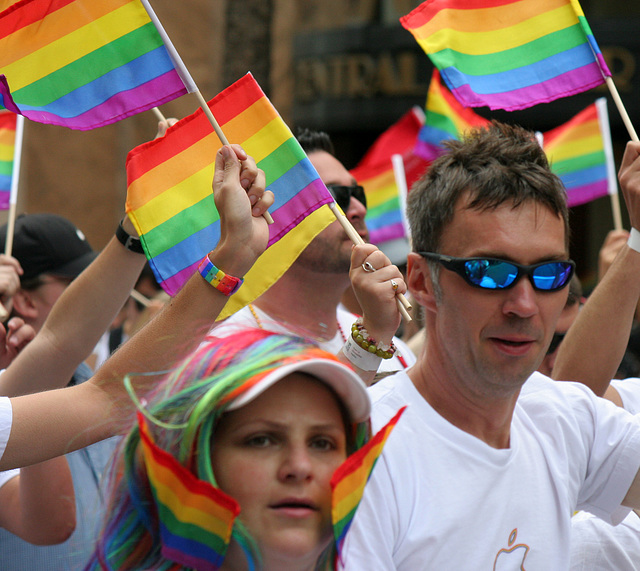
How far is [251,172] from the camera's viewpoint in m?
2.32

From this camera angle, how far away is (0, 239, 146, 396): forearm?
263 centimetres

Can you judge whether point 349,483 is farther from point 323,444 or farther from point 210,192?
point 210,192

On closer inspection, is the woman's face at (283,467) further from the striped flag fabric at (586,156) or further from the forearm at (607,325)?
the striped flag fabric at (586,156)

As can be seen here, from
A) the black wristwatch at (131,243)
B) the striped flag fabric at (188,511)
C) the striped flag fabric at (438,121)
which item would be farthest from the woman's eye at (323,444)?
the striped flag fabric at (438,121)

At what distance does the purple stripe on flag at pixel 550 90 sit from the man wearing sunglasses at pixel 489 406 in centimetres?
75

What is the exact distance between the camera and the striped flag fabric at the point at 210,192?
2795mm

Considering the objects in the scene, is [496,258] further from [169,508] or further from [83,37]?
[83,37]

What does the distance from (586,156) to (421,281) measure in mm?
2951

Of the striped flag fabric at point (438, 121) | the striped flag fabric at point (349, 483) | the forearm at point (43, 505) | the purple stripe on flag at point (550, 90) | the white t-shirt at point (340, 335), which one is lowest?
the striped flag fabric at point (438, 121)

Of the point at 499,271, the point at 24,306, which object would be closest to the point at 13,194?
the point at 24,306

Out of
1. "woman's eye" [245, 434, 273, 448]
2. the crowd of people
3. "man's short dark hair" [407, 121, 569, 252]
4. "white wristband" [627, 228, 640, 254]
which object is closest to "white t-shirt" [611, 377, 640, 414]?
the crowd of people

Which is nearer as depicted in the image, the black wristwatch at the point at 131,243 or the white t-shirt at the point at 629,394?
the black wristwatch at the point at 131,243

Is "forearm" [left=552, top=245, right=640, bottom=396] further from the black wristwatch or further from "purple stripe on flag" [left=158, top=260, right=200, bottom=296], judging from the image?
the black wristwatch

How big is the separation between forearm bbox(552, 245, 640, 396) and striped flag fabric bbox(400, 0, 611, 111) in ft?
2.47
